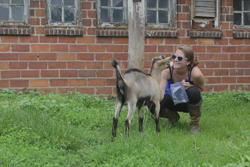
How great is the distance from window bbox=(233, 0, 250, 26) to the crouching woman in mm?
4640

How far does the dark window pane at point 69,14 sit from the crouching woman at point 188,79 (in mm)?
3726

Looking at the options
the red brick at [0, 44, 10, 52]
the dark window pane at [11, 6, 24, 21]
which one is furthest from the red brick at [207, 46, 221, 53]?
the red brick at [0, 44, 10, 52]

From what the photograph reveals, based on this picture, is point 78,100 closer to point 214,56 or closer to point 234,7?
point 214,56

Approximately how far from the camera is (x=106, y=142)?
347cm

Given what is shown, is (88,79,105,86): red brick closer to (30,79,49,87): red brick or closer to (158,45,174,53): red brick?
(30,79,49,87): red brick

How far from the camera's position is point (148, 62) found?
7.11 metres

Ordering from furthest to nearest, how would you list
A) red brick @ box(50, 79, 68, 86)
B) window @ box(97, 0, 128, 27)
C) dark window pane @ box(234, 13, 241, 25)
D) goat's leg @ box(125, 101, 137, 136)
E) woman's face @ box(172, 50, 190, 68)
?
dark window pane @ box(234, 13, 241, 25)
window @ box(97, 0, 128, 27)
red brick @ box(50, 79, 68, 86)
woman's face @ box(172, 50, 190, 68)
goat's leg @ box(125, 101, 137, 136)

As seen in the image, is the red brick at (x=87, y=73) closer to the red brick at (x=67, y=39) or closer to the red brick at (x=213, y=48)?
the red brick at (x=67, y=39)

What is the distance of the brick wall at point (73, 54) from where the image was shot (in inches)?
263

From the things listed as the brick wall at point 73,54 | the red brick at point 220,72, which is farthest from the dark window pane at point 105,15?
the red brick at point 220,72

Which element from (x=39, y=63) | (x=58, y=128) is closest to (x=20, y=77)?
(x=39, y=63)

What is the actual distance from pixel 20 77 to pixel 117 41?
2.51 m

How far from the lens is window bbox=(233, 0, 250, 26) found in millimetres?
7801

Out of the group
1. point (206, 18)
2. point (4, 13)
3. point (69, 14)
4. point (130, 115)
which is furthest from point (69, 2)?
point (130, 115)
